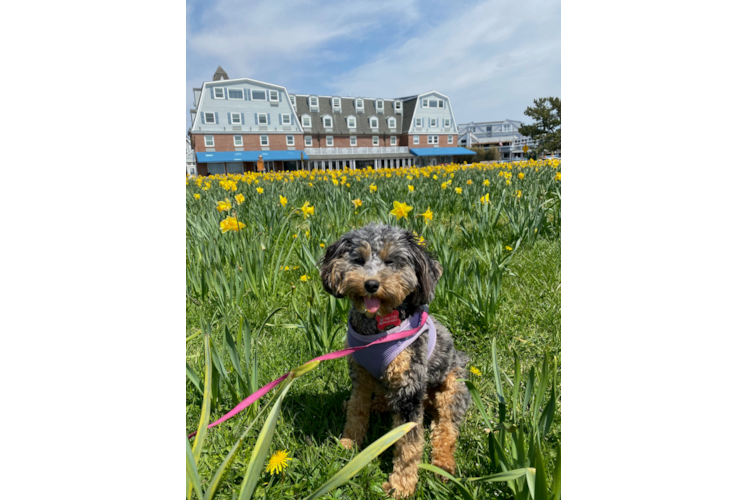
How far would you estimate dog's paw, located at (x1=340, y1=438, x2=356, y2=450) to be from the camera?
197 cm

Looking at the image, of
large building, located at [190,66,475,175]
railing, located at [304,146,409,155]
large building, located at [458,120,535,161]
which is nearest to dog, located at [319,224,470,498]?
large building, located at [458,120,535,161]

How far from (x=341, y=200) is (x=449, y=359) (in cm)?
450

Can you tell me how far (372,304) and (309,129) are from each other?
17715 mm

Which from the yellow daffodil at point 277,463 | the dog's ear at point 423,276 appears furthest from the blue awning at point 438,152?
the yellow daffodil at point 277,463

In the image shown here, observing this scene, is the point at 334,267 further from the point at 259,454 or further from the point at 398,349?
the point at 259,454

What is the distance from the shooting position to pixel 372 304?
186cm

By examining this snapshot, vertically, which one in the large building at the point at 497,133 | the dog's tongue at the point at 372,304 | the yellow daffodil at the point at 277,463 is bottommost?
the yellow daffodil at the point at 277,463

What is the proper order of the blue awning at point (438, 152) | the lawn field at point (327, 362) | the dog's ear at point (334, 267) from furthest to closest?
the blue awning at point (438, 152) → the dog's ear at point (334, 267) → the lawn field at point (327, 362)

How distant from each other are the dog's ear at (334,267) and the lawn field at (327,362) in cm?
44

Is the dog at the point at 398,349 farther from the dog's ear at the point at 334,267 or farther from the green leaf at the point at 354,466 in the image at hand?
the green leaf at the point at 354,466

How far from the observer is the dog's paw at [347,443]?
1972 mm
